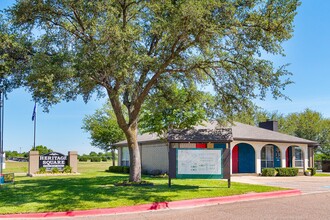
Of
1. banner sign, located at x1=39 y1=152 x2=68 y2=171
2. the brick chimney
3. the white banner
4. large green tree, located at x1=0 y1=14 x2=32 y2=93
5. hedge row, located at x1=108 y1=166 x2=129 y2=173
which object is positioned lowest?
hedge row, located at x1=108 y1=166 x2=129 y2=173

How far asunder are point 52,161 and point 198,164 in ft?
58.1

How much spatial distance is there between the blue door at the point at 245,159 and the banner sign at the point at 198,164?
1434 cm

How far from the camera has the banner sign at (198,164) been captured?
16.9 meters

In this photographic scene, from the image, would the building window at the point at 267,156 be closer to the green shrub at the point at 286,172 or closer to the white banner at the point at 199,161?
the green shrub at the point at 286,172

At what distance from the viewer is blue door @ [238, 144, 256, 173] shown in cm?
3070

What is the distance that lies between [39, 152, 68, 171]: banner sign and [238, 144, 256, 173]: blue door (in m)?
14.7

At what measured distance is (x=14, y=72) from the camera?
1672 cm

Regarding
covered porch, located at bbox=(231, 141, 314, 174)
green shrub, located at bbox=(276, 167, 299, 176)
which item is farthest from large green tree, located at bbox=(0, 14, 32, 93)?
green shrub, located at bbox=(276, 167, 299, 176)

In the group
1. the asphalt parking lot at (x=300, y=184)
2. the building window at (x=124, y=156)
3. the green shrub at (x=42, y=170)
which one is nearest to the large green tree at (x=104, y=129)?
the building window at (x=124, y=156)

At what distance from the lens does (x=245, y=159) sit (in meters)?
31.0

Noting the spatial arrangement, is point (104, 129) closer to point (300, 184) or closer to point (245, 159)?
point (245, 159)

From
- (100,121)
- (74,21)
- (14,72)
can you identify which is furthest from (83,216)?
(100,121)

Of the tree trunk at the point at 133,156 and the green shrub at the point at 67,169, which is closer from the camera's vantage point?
the tree trunk at the point at 133,156

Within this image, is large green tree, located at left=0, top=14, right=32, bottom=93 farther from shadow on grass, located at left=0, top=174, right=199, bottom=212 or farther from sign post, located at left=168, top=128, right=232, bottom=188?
sign post, located at left=168, top=128, right=232, bottom=188
